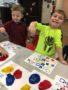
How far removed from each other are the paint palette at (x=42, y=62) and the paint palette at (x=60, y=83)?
0.28 feet

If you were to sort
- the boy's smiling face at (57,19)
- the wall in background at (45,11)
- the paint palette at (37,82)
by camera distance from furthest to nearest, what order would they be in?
the wall in background at (45,11) → the boy's smiling face at (57,19) → the paint palette at (37,82)

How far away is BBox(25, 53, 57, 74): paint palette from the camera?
1002 millimetres

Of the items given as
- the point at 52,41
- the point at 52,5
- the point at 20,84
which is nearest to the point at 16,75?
the point at 20,84

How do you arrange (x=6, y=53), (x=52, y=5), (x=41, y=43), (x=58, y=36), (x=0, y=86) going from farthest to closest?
(x=52, y=5) < (x=41, y=43) < (x=58, y=36) < (x=6, y=53) < (x=0, y=86)

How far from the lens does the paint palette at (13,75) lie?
846 millimetres

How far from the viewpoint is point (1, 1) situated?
3.89 meters

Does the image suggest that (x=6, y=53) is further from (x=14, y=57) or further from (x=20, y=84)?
(x=20, y=84)

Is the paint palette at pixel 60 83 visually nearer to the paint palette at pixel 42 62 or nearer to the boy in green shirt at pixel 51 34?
the paint palette at pixel 42 62

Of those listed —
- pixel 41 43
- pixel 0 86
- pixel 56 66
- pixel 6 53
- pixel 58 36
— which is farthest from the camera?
pixel 41 43

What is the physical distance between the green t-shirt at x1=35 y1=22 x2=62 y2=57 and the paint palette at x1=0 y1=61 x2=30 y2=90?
39 cm

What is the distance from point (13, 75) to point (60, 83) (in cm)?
29

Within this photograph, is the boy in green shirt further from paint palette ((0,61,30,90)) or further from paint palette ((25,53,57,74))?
paint palette ((0,61,30,90))

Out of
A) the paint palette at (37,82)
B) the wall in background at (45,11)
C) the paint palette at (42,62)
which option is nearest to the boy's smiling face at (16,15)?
the paint palette at (42,62)

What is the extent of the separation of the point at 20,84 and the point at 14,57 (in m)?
0.31
